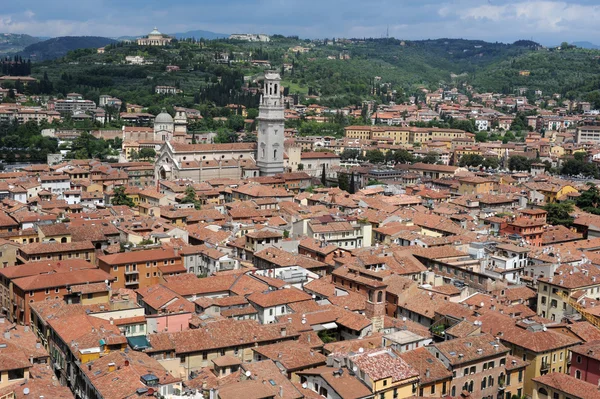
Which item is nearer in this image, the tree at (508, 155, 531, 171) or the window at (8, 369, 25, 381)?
the window at (8, 369, 25, 381)

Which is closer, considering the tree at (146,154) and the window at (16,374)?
the window at (16,374)

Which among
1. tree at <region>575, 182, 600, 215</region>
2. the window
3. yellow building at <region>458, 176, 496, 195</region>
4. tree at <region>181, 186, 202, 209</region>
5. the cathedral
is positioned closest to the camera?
the window

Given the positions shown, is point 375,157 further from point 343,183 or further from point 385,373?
point 385,373

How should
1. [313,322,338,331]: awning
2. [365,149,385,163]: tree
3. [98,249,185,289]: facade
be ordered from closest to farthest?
[313,322,338,331]: awning → [98,249,185,289]: facade → [365,149,385,163]: tree

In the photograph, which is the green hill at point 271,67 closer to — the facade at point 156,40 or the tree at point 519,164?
the facade at point 156,40

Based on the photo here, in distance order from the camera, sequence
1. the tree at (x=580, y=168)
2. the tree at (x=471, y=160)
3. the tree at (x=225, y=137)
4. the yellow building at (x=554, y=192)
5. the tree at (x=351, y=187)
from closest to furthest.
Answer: the yellow building at (x=554, y=192)
the tree at (x=351, y=187)
the tree at (x=580, y=168)
the tree at (x=471, y=160)
the tree at (x=225, y=137)

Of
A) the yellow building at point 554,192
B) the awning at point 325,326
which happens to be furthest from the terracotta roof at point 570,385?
the yellow building at point 554,192

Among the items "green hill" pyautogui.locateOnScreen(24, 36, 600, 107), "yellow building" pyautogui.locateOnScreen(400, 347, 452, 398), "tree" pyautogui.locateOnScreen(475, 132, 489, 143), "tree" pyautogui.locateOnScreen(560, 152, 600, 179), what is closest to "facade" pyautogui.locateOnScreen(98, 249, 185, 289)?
"yellow building" pyautogui.locateOnScreen(400, 347, 452, 398)

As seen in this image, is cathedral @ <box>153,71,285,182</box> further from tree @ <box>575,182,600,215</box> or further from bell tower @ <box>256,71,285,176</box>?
tree @ <box>575,182,600,215</box>
